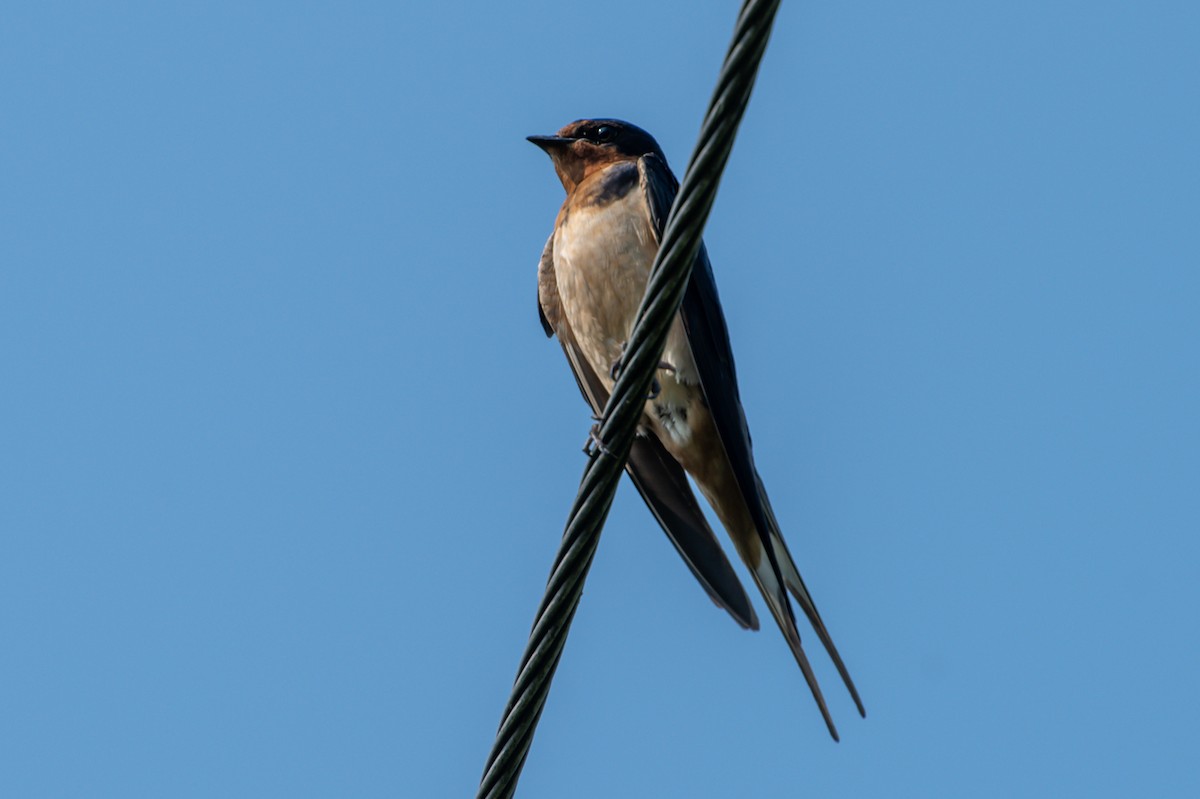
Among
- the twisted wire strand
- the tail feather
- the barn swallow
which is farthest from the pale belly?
the twisted wire strand

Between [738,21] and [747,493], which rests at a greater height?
[738,21]

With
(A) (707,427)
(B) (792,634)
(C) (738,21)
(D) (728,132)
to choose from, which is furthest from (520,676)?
(A) (707,427)

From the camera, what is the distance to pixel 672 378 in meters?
4.64

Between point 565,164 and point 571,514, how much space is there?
3.28 metres

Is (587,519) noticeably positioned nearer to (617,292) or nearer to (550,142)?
(617,292)

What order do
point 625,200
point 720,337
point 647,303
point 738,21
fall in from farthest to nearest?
point 625,200 < point 720,337 < point 647,303 < point 738,21

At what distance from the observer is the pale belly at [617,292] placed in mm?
4645

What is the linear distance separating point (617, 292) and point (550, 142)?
3.76ft

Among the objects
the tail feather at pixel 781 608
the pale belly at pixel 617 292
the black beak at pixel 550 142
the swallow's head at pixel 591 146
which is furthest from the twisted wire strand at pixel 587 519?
the black beak at pixel 550 142

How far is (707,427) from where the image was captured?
4.64 meters

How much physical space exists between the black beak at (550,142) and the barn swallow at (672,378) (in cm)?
44

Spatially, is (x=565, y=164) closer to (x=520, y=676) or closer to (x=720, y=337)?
(x=720, y=337)

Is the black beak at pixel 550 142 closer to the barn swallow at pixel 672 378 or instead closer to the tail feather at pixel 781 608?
the barn swallow at pixel 672 378

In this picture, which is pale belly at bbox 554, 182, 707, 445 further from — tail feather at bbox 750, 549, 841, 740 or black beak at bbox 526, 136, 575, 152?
black beak at bbox 526, 136, 575, 152
